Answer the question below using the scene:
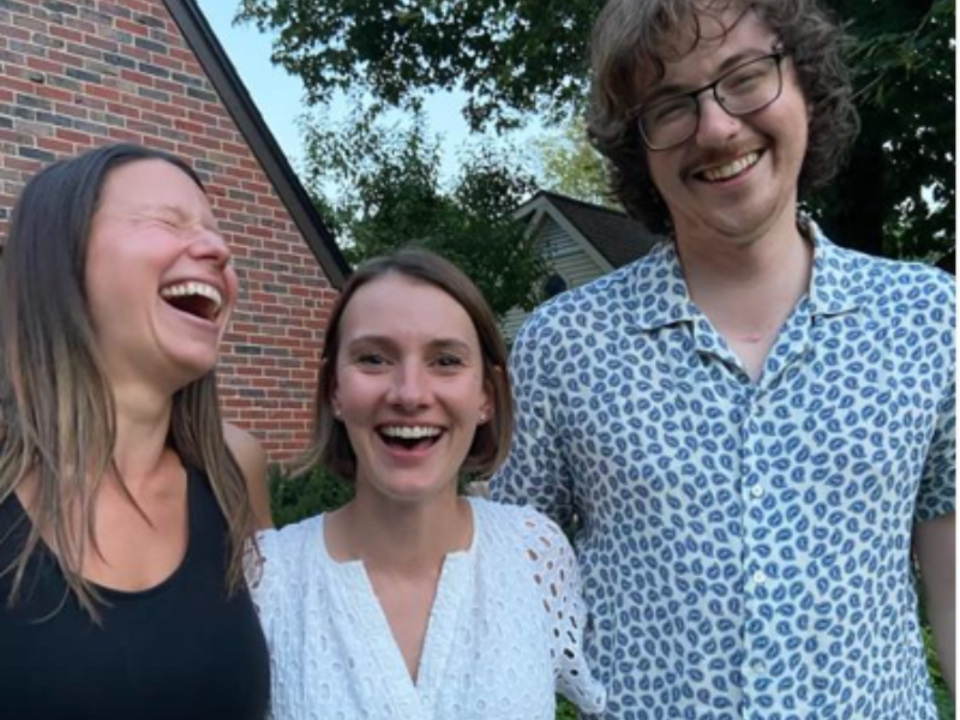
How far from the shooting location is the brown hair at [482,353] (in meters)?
1.95

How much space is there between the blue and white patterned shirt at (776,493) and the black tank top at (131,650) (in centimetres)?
66

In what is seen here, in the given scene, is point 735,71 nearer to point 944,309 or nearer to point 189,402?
point 944,309

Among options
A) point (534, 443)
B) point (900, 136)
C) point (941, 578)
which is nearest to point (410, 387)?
point (534, 443)

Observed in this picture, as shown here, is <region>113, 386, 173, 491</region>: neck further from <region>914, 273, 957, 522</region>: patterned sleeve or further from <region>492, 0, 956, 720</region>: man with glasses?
<region>914, 273, 957, 522</region>: patterned sleeve

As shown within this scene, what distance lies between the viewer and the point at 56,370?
5.76 ft

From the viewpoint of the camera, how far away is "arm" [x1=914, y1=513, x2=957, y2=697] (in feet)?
6.30

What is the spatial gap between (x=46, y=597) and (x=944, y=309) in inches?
62.2

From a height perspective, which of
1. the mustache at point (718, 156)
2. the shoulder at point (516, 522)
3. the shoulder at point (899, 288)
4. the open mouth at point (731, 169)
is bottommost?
the shoulder at point (516, 522)

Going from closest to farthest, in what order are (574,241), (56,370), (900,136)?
(56,370)
(900,136)
(574,241)

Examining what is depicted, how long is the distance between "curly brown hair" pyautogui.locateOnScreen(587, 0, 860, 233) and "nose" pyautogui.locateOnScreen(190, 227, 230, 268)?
0.79 m

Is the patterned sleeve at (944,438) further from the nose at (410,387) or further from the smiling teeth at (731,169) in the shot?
the nose at (410,387)

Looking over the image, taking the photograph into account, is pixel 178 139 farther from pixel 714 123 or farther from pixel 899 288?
pixel 899 288

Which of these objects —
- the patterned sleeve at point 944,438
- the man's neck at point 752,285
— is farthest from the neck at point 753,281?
the patterned sleeve at point 944,438

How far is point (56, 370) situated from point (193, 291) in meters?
0.27
